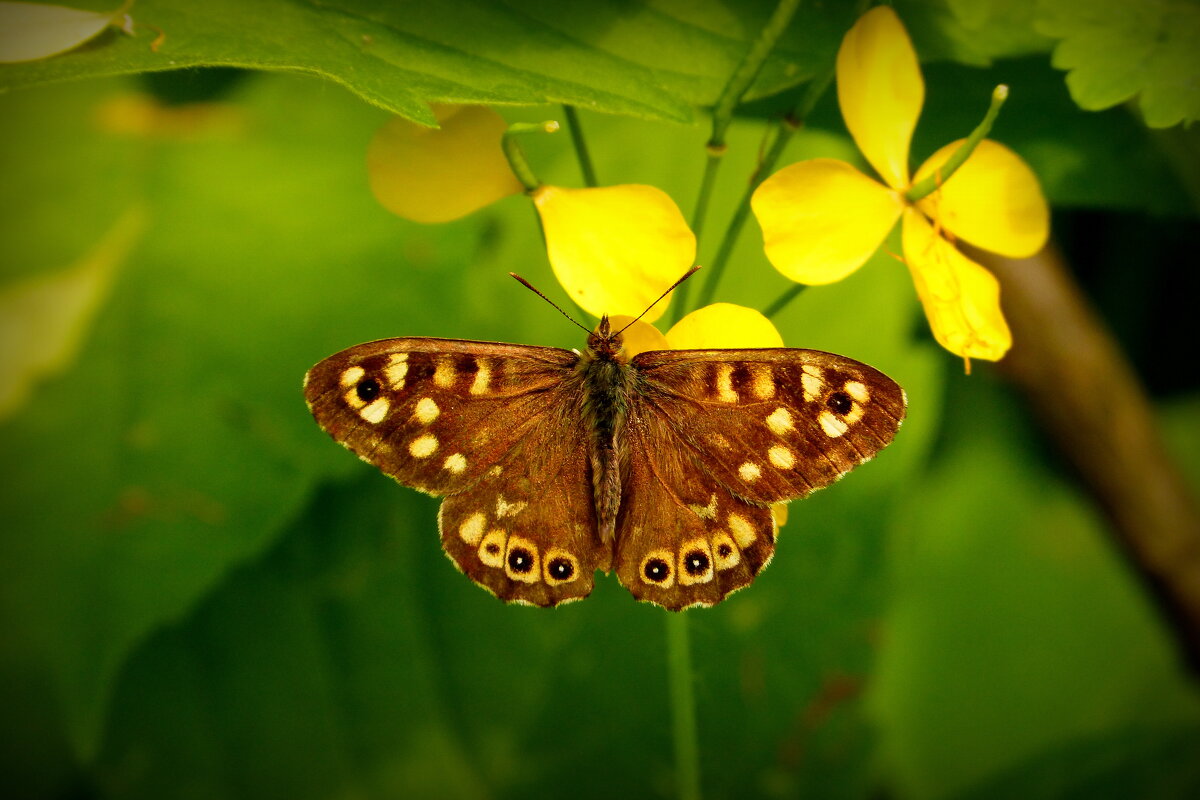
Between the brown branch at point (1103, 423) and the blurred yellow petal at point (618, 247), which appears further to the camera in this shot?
A: the brown branch at point (1103, 423)

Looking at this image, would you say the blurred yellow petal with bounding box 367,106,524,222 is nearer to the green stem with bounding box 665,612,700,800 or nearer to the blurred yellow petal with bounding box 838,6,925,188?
the blurred yellow petal with bounding box 838,6,925,188

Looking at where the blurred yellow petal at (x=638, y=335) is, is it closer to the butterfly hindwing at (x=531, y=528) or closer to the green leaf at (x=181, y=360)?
the butterfly hindwing at (x=531, y=528)

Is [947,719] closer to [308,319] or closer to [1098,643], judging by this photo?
[1098,643]

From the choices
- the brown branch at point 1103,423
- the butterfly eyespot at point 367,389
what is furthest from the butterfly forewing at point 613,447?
the brown branch at point 1103,423

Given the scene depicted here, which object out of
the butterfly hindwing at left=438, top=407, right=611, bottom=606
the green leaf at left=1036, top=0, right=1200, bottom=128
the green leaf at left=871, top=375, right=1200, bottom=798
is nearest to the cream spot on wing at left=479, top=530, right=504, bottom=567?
the butterfly hindwing at left=438, top=407, right=611, bottom=606

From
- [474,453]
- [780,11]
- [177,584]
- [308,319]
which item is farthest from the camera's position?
[308,319]

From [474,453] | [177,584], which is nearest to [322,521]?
[177,584]

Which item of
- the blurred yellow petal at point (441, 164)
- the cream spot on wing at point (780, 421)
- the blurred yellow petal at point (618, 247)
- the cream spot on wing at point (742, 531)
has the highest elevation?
the blurred yellow petal at point (441, 164)
